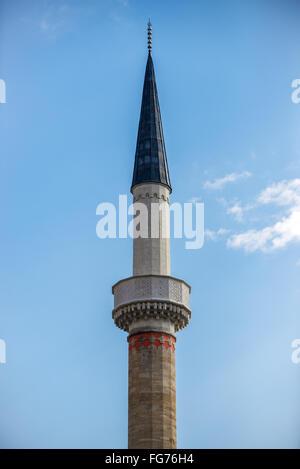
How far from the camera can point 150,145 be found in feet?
114

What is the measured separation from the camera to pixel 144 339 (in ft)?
102

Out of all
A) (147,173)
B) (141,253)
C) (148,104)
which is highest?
(148,104)

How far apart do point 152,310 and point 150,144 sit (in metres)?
7.16

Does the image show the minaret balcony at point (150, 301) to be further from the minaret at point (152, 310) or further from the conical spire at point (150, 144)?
the conical spire at point (150, 144)

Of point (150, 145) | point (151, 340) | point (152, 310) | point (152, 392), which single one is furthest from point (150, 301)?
point (150, 145)

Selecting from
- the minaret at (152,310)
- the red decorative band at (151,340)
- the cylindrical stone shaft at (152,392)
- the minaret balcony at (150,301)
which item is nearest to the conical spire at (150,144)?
the minaret at (152,310)

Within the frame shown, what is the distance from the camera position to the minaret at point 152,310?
2972 cm

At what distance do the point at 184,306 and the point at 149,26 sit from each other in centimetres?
1253

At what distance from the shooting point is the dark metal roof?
1337 inches

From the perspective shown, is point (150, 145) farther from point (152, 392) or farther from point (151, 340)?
point (152, 392)

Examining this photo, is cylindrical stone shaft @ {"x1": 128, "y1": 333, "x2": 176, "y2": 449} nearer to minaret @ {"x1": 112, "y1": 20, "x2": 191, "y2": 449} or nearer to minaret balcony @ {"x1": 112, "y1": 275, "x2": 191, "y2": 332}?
minaret @ {"x1": 112, "y1": 20, "x2": 191, "y2": 449}
